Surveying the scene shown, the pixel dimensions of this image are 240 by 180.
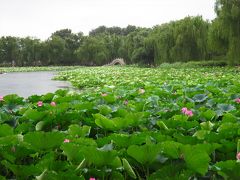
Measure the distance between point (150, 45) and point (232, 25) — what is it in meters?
17.4

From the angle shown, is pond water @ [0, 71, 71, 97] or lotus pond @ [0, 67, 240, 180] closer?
lotus pond @ [0, 67, 240, 180]

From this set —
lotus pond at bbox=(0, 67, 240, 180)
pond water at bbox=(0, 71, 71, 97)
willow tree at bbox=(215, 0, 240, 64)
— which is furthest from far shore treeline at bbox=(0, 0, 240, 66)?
lotus pond at bbox=(0, 67, 240, 180)

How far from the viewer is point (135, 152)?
1311 millimetres

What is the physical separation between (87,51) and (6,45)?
13.2 m

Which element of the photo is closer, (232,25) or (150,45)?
(232,25)

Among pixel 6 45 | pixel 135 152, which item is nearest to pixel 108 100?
pixel 135 152

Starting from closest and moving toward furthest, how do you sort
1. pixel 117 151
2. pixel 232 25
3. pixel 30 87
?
pixel 117 151
pixel 30 87
pixel 232 25

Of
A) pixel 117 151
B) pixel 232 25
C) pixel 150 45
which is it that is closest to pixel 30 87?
pixel 232 25

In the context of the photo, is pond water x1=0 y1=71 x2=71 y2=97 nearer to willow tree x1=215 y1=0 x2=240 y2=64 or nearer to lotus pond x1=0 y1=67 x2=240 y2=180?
willow tree x1=215 y1=0 x2=240 y2=64

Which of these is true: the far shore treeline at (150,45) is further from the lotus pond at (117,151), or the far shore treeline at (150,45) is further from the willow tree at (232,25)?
the lotus pond at (117,151)

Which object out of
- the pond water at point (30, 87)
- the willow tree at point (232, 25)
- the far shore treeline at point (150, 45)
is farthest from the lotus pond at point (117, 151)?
the far shore treeline at point (150, 45)

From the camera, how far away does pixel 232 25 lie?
15.8 metres

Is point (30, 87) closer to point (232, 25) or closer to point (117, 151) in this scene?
point (232, 25)

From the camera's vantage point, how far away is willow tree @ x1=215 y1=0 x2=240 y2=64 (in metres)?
15.6
